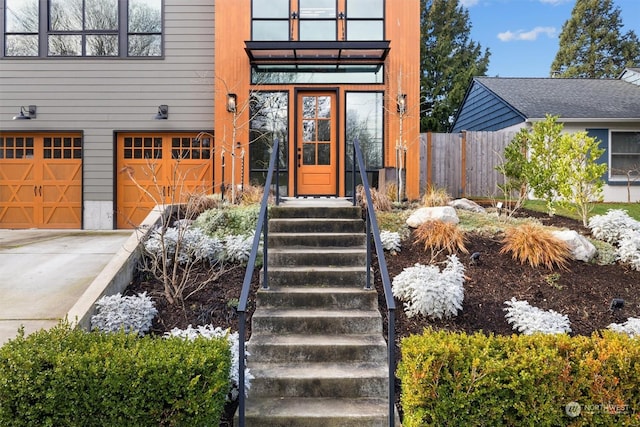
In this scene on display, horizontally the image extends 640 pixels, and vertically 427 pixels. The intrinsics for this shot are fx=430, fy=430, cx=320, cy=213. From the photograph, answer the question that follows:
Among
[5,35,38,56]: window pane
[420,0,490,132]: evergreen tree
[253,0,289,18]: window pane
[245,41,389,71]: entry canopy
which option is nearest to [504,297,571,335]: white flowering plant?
[245,41,389,71]: entry canopy

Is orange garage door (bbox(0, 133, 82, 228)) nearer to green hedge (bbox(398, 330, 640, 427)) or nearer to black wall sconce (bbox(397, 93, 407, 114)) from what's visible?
black wall sconce (bbox(397, 93, 407, 114))

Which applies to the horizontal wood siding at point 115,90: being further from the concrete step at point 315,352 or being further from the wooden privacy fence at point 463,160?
the concrete step at point 315,352

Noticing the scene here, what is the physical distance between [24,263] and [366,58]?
22.5ft

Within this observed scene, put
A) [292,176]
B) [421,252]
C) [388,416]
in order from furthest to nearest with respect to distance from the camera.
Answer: [292,176]
[421,252]
[388,416]

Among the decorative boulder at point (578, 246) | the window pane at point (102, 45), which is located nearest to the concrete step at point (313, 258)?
the decorative boulder at point (578, 246)

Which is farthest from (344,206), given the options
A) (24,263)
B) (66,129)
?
(66,129)

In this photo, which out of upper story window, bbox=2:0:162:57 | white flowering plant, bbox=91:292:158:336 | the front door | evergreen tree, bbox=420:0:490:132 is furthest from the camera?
evergreen tree, bbox=420:0:490:132

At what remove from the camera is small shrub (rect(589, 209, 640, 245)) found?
5363mm

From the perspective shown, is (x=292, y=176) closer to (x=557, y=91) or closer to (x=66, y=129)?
(x=66, y=129)

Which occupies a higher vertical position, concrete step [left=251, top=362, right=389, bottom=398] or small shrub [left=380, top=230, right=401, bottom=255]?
small shrub [left=380, top=230, right=401, bottom=255]

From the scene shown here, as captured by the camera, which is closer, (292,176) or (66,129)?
(292,176)

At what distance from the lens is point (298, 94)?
8820mm

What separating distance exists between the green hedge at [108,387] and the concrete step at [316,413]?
1.74ft

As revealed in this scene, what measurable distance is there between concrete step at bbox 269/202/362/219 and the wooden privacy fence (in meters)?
6.41
